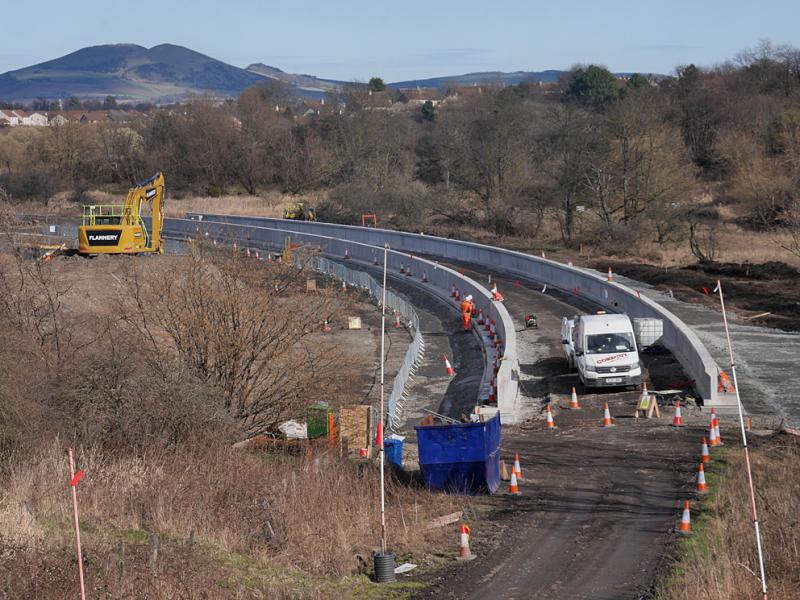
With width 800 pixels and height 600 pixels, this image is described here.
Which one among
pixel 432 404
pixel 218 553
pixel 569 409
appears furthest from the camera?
pixel 432 404

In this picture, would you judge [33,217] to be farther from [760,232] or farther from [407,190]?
[760,232]

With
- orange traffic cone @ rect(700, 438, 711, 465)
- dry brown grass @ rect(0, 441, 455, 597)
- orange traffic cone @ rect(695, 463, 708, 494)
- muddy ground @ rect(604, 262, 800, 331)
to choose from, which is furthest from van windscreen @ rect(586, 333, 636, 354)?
dry brown grass @ rect(0, 441, 455, 597)

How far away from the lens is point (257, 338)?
21.3 meters

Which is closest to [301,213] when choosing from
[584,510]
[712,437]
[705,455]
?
[712,437]

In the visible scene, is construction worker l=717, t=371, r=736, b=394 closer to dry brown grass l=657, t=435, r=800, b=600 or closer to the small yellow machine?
dry brown grass l=657, t=435, r=800, b=600

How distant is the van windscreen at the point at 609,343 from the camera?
26.7 metres

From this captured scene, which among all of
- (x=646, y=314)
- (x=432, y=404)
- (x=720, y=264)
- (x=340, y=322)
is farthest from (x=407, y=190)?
(x=432, y=404)

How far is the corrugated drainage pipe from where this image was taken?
527 inches

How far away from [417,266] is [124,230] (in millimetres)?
14289

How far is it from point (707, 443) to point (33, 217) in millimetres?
69571

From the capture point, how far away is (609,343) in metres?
26.9

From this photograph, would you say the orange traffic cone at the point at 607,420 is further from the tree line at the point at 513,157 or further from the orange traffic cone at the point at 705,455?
the tree line at the point at 513,157

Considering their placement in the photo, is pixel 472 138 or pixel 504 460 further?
pixel 472 138

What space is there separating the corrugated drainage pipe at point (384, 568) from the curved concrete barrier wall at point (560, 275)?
1279 cm
